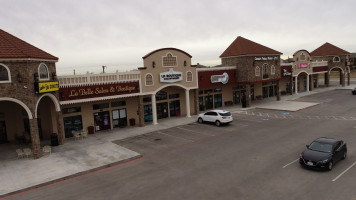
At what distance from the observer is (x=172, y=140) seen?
25.1 m

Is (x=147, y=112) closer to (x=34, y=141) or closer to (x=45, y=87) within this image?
(x=45, y=87)

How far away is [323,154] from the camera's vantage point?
1661cm

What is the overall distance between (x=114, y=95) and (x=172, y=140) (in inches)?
314

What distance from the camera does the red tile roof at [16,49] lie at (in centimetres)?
2027

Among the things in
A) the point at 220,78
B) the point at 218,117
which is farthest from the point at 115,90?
the point at 220,78

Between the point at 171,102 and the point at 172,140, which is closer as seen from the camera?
the point at 172,140

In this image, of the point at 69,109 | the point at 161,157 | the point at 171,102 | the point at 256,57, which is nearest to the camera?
the point at 161,157

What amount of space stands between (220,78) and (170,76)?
9917 millimetres

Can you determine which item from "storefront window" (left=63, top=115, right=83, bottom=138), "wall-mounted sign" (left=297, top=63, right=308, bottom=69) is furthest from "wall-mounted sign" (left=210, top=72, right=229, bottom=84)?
"wall-mounted sign" (left=297, top=63, right=308, bottom=69)

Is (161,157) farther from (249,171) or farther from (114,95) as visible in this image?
(114,95)

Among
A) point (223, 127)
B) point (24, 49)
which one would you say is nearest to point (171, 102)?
point (223, 127)

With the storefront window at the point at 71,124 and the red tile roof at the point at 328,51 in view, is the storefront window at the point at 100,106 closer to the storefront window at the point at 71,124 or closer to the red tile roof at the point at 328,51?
the storefront window at the point at 71,124

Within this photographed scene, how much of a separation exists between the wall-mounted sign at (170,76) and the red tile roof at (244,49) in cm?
1239

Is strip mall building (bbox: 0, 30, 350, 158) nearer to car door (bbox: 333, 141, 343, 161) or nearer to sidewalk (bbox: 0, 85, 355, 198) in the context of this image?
sidewalk (bbox: 0, 85, 355, 198)
